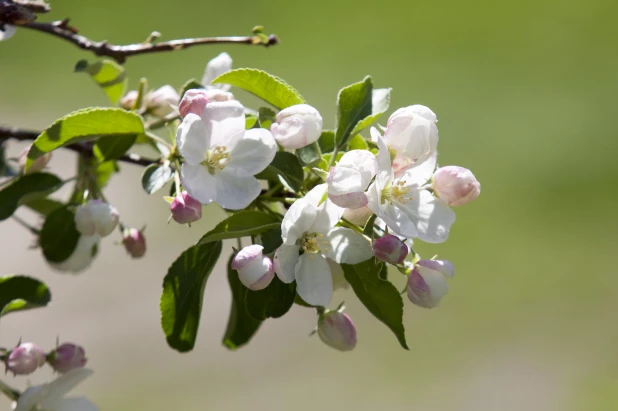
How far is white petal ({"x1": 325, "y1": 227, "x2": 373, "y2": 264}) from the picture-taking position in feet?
2.67

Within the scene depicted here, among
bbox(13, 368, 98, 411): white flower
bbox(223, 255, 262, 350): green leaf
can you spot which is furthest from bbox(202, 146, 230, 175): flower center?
bbox(13, 368, 98, 411): white flower

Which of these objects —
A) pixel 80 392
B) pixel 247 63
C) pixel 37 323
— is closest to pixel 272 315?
pixel 80 392

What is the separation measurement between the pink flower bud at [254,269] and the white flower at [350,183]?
96mm

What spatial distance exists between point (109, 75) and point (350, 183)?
59 cm

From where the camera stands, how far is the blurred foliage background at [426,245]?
11.1 feet

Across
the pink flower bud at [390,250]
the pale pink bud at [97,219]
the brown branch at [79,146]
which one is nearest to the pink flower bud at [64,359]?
the pale pink bud at [97,219]

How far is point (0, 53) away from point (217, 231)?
525 cm

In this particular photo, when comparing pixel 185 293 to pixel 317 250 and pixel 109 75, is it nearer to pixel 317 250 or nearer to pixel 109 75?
pixel 317 250

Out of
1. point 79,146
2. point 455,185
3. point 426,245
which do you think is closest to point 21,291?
point 79,146

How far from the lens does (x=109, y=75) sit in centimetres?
120

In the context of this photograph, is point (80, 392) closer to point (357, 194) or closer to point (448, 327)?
point (448, 327)

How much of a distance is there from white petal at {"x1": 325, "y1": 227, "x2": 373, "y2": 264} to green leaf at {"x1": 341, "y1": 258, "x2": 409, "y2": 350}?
0.03 m

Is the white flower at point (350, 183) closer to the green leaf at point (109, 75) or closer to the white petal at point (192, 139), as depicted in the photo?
the white petal at point (192, 139)

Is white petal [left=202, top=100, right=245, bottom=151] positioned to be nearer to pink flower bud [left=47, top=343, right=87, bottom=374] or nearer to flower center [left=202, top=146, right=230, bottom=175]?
flower center [left=202, top=146, right=230, bottom=175]
